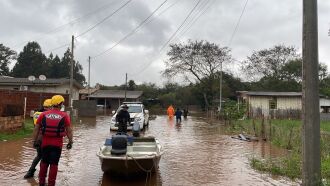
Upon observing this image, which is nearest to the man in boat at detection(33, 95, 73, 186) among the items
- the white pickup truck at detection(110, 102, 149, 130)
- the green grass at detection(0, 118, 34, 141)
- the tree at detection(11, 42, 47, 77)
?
the green grass at detection(0, 118, 34, 141)

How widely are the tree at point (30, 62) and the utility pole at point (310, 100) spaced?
232 ft

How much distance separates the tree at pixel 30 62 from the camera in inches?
2842

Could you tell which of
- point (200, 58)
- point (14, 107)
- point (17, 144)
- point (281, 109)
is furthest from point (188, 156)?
point (200, 58)

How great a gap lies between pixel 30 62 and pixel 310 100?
72.4 meters

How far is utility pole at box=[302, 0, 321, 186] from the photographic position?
22.2ft

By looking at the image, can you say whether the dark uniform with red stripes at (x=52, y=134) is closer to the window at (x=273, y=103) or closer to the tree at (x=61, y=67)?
the window at (x=273, y=103)

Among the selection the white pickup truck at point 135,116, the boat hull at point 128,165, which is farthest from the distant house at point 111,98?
the boat hull at point 128,165

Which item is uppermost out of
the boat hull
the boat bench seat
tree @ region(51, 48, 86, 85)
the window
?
tree @ region(51, 48, 86, 85)

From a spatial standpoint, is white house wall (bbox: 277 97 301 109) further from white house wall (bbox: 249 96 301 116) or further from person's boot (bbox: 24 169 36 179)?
person's boot (bbox: 24 169 36 179)

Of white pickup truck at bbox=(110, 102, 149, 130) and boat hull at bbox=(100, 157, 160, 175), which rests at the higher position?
white pickup truck at bbox=(110, 102, 149, 130)

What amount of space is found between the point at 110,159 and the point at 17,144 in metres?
8.22

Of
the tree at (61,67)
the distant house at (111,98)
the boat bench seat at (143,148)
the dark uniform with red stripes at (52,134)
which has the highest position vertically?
the tree at (61,67)

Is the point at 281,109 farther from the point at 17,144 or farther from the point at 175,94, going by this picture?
the point at 175,94

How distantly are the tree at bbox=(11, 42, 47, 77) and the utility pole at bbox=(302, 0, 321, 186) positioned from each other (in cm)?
7081
